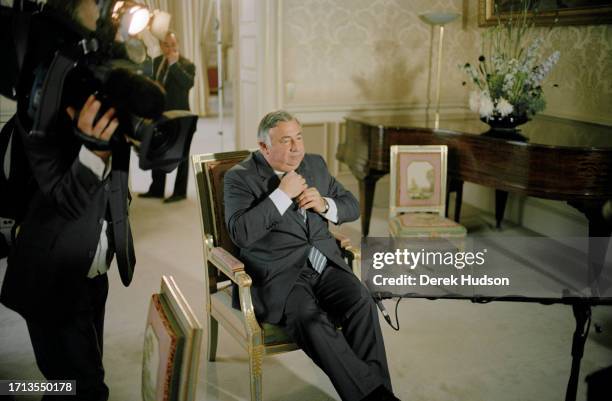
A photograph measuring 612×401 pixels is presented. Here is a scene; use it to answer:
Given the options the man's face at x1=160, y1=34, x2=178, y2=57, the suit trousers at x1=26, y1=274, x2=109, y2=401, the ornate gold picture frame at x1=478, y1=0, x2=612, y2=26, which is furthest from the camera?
the ornate gold picture frame at x1=478, y1=0, x2=612, y2=26

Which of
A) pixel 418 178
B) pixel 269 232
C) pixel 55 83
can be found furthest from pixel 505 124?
pixel 55 83

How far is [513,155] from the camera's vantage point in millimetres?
3059

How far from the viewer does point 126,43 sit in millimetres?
1020

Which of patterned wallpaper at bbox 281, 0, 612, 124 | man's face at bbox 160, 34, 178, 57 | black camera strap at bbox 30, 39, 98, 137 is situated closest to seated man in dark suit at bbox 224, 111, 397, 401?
man's face at bbox 160, 34, 178, 57

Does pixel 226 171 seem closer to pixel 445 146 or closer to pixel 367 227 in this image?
pixel 445 146

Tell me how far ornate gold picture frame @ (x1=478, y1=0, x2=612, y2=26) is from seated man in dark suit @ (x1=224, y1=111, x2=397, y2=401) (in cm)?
249

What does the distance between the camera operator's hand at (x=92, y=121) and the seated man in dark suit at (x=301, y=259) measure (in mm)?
1075

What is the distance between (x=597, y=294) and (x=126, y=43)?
112 inches

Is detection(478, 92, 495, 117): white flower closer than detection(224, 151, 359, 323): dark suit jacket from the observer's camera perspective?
No

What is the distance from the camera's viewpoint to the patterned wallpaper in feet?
15.6

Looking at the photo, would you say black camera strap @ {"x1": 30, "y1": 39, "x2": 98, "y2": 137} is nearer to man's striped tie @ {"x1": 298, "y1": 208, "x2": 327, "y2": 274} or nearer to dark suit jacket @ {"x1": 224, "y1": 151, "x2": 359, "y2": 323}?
dark suit jacket @ {"x1": 224, "y1": 151, "x2": 359, "y2": 323}

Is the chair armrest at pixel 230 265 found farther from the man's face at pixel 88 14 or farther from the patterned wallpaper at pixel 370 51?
the patterned wallpaper at pixel 370 51

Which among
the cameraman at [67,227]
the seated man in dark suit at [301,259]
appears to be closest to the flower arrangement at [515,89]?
the seated man in dark suit at [301,259]

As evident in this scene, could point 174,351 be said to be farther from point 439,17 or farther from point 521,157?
point 439,17
